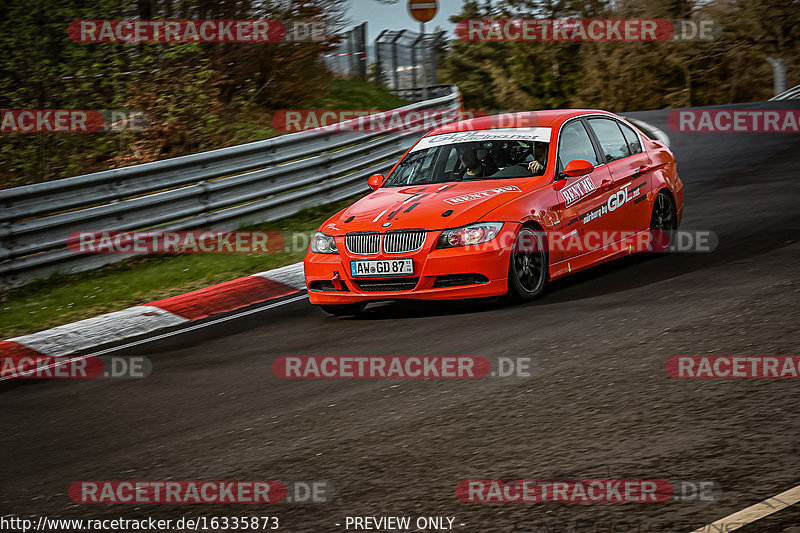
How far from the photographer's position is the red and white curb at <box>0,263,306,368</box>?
8.41m

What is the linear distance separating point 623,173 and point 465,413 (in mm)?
4766

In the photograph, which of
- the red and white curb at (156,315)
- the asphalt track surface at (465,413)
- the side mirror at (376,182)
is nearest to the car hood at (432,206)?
the side mirror at (376,182)

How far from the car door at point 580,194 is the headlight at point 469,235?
90 cm

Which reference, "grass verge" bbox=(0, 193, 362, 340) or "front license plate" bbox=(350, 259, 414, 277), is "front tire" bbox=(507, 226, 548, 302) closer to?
"front license plate" bbox=(350, 259, 414, 277)

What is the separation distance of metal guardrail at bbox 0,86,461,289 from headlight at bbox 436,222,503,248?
15.9 feet

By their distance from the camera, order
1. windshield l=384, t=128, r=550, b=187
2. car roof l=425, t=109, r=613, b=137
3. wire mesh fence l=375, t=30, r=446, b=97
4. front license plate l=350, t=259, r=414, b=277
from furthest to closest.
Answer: wire mesh fence l=375, t=30, r=446, b=97 → car roof l=425, t=109, r=613, b=137 → windshield l=384, t=128, r=550, b=187 → front license plate l=350, t=259, r=414, b=277

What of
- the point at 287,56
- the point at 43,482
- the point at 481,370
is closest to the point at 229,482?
the point at 43,482

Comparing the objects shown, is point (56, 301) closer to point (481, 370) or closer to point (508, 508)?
point (481, 370)

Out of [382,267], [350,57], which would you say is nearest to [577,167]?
[382,267]

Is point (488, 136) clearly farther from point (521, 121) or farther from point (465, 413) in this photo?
point (465, 413)

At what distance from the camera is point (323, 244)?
27.8ft

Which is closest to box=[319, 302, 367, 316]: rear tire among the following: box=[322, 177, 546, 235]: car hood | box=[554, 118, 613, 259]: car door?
box=[322, 177, 546, 235]: car hood

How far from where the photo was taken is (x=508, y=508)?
383 centimetres

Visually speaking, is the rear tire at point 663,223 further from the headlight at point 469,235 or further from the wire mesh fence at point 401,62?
the wire mesh fence at point 401,62
